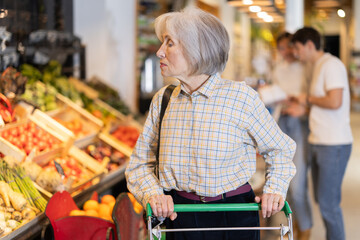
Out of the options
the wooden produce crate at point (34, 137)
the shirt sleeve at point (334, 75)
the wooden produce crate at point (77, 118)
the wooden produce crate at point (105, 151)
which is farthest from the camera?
the wooden produce crate at point (77, 118)

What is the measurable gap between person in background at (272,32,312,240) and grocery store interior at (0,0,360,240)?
293mm

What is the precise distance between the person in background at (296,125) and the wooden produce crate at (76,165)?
1.77 meters

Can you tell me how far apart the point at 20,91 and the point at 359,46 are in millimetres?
14710

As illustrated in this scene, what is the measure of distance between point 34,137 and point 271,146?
234 cm

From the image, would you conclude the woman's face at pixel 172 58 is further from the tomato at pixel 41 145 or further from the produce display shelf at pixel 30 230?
the tomato at pixel 41 145

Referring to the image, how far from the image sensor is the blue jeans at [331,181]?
4.16 meters

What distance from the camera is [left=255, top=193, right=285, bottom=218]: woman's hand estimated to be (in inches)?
84.3

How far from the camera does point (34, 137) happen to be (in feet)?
13.3

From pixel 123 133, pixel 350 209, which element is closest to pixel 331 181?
pixel 350 209

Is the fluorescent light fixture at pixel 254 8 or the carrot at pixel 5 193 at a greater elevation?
the fluorescent light fixture at pixel 254 8

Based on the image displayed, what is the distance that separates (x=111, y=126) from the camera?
5602mm

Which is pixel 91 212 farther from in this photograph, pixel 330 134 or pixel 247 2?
pixel 247 2

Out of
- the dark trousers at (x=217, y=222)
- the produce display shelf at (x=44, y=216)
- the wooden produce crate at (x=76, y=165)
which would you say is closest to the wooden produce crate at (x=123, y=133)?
the produce display shelf at (x=44, y=216)

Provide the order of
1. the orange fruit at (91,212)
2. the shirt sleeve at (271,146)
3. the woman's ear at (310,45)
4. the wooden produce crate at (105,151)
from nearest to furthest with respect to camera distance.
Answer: the shirt sleeve at (271,146) < the orange fruit at (91,212) < the woman's ear at (310,45) < the wooden produce crate at (105,151)
